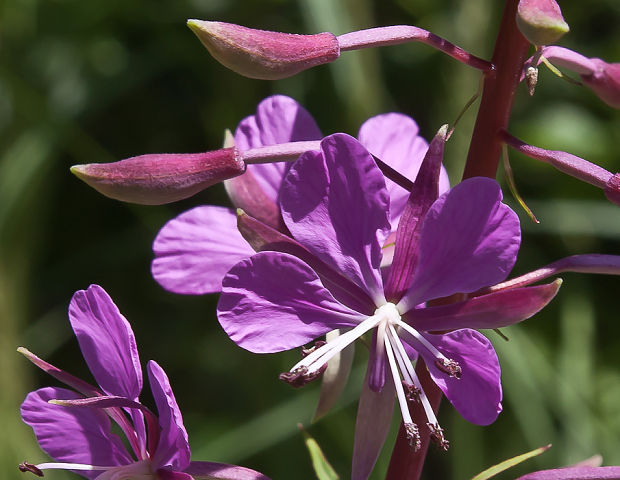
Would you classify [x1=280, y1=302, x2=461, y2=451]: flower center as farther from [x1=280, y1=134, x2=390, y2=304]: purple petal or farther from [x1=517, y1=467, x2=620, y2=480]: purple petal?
[x1=517, y1=467, x2=620, y2=480]: purple petal

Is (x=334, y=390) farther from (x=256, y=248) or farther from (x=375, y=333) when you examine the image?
(x=256, y=248)

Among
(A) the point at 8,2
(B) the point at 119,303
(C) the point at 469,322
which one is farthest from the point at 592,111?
(C) the point at 469,322

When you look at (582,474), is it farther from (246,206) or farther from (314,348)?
(246,206)


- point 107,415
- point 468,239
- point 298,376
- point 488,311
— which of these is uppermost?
point 468,239

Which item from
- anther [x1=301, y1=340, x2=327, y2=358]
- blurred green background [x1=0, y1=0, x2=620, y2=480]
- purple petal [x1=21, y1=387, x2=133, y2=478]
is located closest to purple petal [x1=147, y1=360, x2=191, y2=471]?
purple petal [x1=21, y1=387, x2=133, y2=478]

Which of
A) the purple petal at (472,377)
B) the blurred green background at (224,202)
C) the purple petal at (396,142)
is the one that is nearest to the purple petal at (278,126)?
the purple petal at (396,142)

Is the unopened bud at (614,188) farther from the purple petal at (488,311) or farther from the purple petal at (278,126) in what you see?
the purple petal at (278,126)

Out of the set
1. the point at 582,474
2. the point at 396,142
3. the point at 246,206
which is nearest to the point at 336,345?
the point at 246,206
